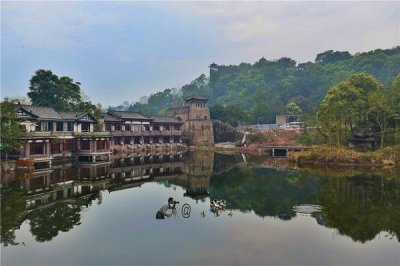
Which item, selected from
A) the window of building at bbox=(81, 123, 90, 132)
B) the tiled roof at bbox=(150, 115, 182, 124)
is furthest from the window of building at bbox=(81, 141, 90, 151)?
the tiled roof at bbox=(150, 115, 182, 124)

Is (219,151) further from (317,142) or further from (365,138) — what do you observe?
(365,138)

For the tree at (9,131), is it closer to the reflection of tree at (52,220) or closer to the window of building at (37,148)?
the window of building at (37,148)

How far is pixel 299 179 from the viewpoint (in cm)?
3762

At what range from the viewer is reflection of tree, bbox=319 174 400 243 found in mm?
19797

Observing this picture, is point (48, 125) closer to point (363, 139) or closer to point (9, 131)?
point (9, 131)

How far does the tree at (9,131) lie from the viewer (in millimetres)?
38562

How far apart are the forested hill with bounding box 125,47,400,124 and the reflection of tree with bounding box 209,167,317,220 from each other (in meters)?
54.2

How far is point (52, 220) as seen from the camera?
21.5m

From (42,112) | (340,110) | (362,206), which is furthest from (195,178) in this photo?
(340,110)

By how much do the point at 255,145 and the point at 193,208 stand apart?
5446 centimetres

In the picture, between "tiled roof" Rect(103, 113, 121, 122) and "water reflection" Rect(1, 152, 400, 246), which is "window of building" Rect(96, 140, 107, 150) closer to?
"water reflection" Rect(1, 152, 400, 246)

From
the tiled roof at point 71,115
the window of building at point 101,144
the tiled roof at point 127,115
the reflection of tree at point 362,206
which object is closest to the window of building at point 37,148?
the tiled roof at point 71,115

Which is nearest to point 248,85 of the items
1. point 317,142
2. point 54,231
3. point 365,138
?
point 317,142

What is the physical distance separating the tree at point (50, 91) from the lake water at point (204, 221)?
32.5m
